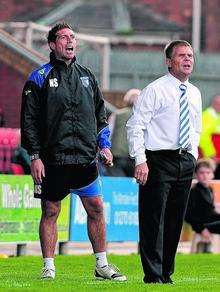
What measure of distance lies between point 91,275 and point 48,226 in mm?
1435

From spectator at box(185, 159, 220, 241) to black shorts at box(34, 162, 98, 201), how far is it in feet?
21.9

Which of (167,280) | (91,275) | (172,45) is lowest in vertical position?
(91,275)

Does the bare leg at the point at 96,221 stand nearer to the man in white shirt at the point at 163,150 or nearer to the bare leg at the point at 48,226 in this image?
the bare leg at the point at 48,226

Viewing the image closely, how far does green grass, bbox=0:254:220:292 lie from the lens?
1259cm

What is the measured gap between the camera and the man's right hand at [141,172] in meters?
12.6

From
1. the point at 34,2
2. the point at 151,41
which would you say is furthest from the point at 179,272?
the point at 34,2

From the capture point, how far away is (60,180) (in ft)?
43.4

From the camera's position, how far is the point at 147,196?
12.9m

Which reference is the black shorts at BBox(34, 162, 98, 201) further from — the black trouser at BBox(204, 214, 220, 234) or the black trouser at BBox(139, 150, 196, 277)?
the black trouser at BBox(204, 214, 220, 234)

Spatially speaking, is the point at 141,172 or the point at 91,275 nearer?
the point at 141,172

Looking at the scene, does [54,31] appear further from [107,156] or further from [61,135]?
[107,156]

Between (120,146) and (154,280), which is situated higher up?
(120,146)

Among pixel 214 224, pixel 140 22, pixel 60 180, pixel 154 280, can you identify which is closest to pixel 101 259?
pixel 154 280

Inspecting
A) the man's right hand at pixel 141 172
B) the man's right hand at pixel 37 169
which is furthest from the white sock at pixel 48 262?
the man's right hand at pixel 141 172
